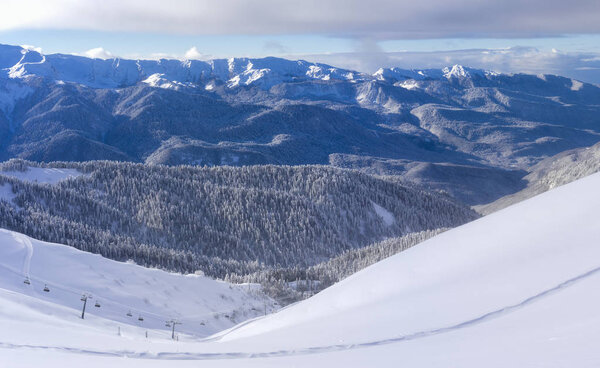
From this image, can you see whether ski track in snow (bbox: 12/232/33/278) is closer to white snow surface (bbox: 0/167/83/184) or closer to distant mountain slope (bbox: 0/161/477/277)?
distant mountain slope (bbox: 0/161/477/277)

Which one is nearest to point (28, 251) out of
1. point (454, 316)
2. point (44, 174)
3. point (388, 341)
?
point (388, 341)

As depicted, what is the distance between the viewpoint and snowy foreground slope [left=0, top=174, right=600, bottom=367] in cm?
1505

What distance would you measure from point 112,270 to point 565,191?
56.7 metres

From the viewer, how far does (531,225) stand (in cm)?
2266

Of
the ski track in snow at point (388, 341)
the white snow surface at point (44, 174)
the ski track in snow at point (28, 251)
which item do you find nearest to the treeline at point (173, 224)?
the white snow surface at point (44, 174)

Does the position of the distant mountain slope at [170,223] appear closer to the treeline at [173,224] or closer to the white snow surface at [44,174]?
the treeline at [173,224]

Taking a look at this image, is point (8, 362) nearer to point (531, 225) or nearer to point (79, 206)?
point (531, 225)

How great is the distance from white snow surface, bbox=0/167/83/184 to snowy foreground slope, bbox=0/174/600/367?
173m

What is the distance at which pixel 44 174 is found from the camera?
188m

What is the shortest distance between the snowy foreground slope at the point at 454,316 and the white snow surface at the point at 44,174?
172975 millimetres

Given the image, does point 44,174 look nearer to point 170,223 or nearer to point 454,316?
point 170,223

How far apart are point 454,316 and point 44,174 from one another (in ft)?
644

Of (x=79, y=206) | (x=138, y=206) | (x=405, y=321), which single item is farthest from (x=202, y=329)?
(x=138, y=206)

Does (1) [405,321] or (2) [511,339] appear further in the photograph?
(1) [405,321]
